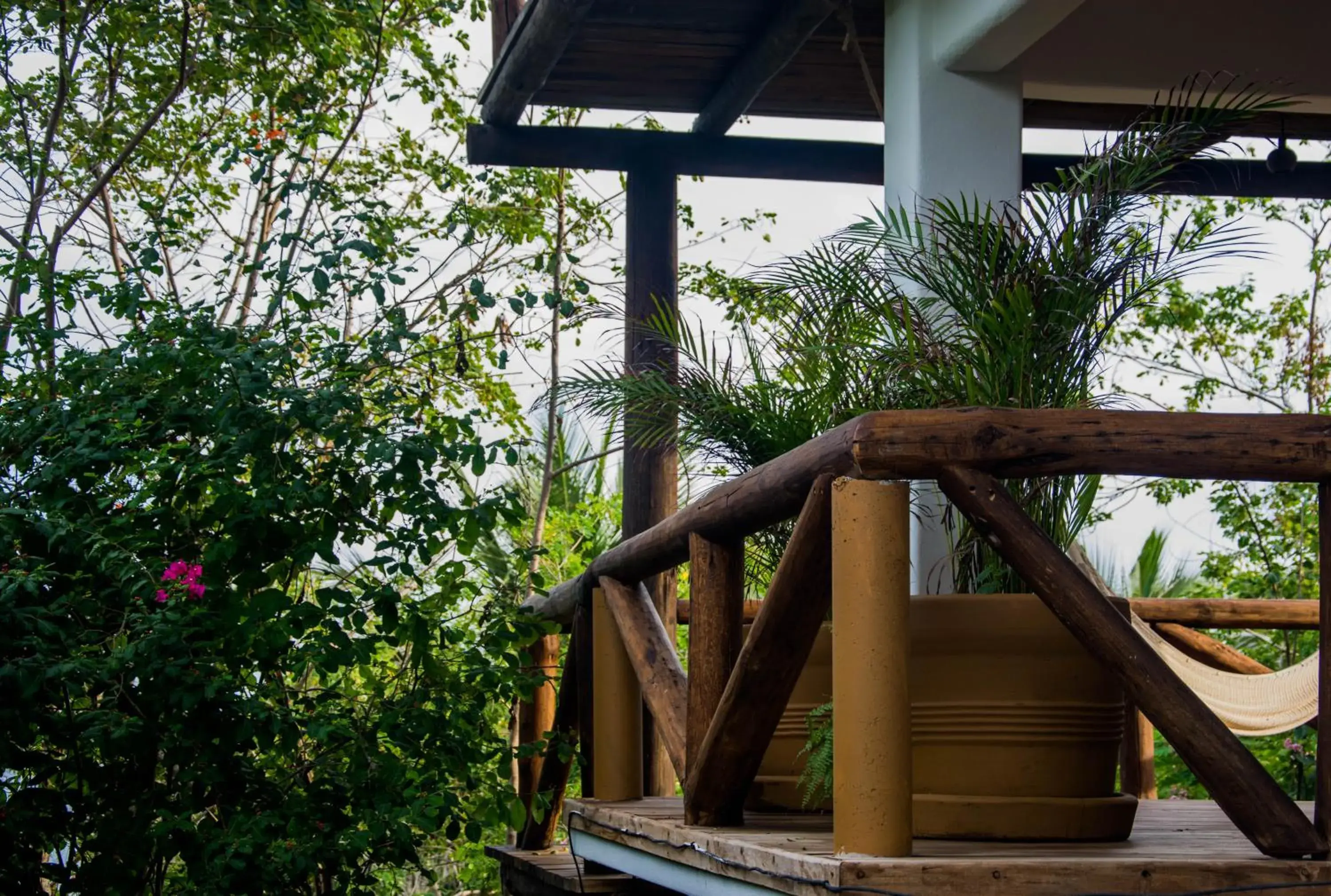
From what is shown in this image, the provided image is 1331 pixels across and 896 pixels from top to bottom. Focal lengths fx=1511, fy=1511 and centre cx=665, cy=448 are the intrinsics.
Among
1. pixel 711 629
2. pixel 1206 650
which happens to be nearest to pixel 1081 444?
pixel 711 629

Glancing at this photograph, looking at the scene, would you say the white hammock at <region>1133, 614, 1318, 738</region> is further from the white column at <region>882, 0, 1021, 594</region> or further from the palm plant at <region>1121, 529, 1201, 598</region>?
the palm plant at <region>1121, 529, 1201, 598</region>

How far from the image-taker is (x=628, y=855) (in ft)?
10.5

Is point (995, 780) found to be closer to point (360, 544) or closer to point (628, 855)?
point (628, 855)

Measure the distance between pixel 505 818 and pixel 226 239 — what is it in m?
5.70

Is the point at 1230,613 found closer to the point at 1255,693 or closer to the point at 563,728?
the point at 1255,693

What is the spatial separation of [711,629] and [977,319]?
0.79 meters

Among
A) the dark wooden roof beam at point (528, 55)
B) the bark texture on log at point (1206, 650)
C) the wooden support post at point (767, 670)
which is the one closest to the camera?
the wooden support post at point (767, 670)

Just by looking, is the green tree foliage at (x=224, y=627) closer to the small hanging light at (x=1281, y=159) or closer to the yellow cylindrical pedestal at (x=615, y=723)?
the yellow cylindrical pedestal at (x=615, y=723)

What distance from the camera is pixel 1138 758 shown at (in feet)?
17.3

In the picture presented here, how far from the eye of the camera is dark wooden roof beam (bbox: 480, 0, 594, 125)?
13.5ft

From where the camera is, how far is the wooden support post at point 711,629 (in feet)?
9.62

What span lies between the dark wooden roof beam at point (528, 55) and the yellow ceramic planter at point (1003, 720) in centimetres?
220

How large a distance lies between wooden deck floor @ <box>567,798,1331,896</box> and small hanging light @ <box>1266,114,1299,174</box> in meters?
2.85

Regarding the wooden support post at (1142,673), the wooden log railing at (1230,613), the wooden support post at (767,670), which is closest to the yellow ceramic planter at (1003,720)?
the wooden support post at (767,670)
